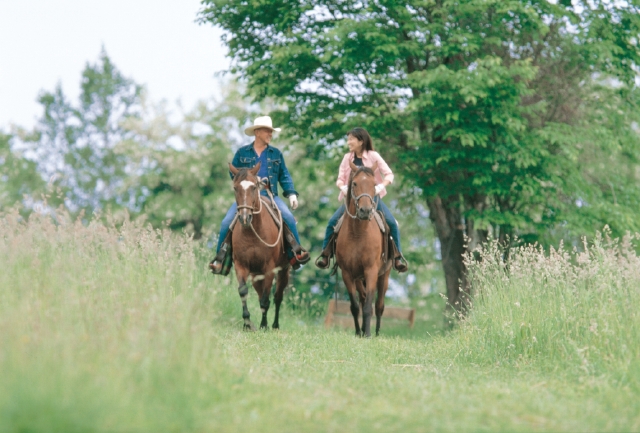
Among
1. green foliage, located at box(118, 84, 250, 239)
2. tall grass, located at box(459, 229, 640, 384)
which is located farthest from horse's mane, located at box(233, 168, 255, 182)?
green foliage, located at box(118, 84, 250, 239)

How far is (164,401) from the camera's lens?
506 centimetres

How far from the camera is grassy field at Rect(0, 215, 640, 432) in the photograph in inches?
190

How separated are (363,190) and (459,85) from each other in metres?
5.52

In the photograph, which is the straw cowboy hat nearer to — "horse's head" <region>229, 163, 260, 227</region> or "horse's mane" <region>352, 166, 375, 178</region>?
"horse's head" <region>229, 163, 260, 227</region>

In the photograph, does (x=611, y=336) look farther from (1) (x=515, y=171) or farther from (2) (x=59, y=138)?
(2) (x=59, y=138)

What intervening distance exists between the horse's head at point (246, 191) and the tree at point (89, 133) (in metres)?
42.5

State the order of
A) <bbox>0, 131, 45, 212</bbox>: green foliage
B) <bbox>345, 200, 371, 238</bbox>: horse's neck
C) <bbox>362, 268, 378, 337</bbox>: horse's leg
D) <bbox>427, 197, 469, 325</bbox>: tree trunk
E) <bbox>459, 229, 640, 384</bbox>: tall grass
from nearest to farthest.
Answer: <bbox>459, 229, 640, 384</bbox>: tall grass < <bbox>345, 200, 371, 238</bbox>: horse's neck < <bbox>362, 268, 378, 337</bbox>: horse's leg < <bbox>427, 197, 469, 325</bbox>: tree trunk < <bbox>0, 131, 45, 212</bbox>: green foliage

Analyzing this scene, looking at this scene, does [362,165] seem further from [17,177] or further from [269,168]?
[17,177]

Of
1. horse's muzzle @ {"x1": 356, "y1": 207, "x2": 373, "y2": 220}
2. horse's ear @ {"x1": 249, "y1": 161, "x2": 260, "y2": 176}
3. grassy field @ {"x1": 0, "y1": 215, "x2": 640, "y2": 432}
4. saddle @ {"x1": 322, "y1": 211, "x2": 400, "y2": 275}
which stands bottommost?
grassy field @ {"x1": 0, "y1": 215, "x2": 640, "y2": 432}

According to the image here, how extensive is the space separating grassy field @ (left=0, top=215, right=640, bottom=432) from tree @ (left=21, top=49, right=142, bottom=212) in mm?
43963

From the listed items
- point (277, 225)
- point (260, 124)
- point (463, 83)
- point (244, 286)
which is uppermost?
point (463, 83)

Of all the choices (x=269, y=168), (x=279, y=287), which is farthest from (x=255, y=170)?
(x=279, y=287)

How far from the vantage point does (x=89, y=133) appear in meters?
55.4

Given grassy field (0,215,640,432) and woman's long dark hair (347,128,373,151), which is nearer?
grassy field (0,215,640,432)
